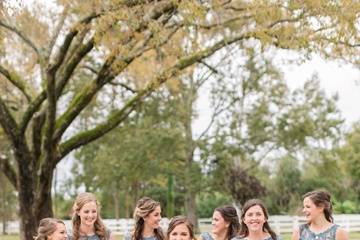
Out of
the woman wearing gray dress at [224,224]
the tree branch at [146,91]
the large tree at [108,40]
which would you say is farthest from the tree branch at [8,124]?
the woman wearing gray dress at [224,224]

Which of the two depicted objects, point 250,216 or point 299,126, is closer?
point 250,216

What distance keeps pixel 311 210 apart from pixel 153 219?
1.54 metres

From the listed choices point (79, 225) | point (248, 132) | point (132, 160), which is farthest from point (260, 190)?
point (79, 225)

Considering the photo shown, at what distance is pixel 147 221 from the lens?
25.1 ft

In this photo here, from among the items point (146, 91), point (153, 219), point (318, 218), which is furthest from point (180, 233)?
point (146, 91)

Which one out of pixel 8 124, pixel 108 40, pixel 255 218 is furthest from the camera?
pixel 8 124

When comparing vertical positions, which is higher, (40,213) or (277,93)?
(277,93)

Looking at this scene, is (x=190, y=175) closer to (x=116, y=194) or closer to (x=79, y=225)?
(x=116, y=194)

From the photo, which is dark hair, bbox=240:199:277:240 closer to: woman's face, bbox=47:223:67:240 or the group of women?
the group of women

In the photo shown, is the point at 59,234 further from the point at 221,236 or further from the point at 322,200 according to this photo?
the point at 322,200

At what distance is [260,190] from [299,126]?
358 cm

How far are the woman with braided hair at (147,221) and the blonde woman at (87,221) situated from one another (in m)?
0.30

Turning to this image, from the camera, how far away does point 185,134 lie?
121ft

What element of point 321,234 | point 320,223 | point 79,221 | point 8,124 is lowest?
point 321,234
